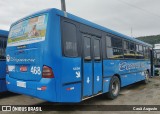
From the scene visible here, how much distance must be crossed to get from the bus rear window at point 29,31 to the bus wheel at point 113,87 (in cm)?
380

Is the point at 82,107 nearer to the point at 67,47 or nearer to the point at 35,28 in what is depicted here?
the point at 67,47

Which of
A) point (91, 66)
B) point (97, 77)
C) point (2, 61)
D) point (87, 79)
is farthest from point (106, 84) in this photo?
point (2, 61)

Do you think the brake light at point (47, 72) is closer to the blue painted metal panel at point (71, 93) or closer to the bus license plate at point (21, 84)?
the blue painted metal panel at point (71, 93)

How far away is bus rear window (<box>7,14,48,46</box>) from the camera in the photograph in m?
5.69

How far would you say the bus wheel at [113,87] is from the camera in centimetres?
828

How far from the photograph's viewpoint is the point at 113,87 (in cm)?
875

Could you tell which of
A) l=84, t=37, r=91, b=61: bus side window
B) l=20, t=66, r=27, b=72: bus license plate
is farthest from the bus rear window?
l=84, t=37, r=91, b=61: bus side window

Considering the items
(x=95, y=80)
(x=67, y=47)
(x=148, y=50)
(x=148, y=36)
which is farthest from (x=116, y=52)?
(x=148, y=36)

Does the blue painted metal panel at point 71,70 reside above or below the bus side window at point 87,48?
below

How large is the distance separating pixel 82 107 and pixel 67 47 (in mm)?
2308

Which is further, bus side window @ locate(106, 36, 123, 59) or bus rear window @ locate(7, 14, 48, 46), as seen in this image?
bus side window @ locate(106, 36, 123, 59)

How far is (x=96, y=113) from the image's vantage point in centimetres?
636

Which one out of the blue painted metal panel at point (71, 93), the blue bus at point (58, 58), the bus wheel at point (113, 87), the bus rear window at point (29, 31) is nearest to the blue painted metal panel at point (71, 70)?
the blue bus at point (58, 58)

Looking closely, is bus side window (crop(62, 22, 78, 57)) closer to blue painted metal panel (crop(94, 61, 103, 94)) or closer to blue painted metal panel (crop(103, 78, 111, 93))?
blue painted metal panel (crop(94, 61, 103, 94))
